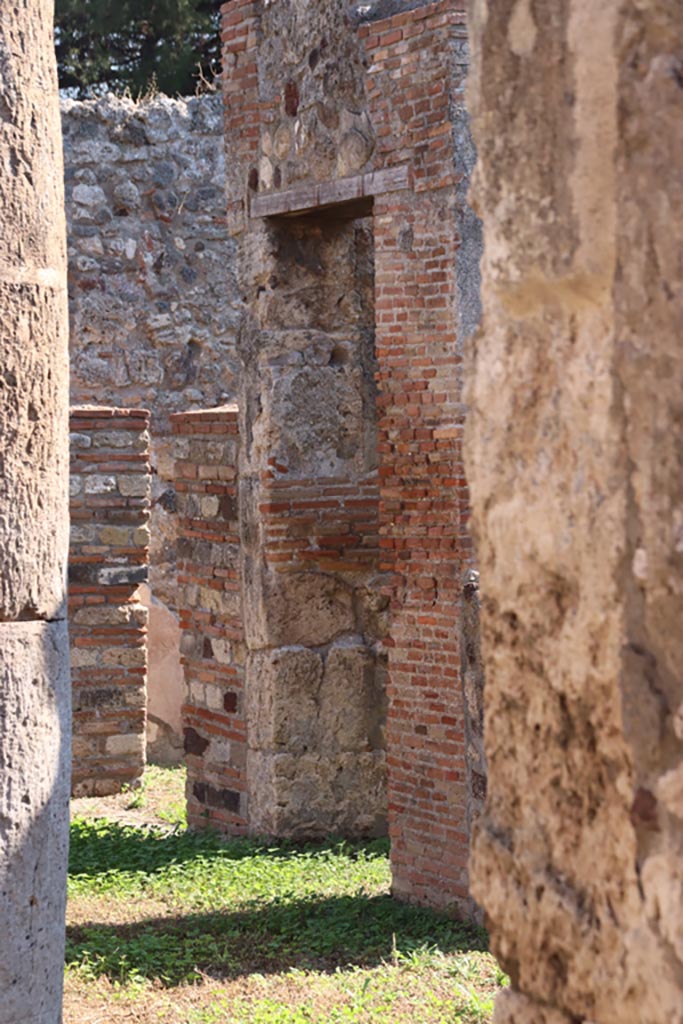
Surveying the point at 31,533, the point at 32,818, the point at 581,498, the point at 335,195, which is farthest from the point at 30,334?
the point at 335,195

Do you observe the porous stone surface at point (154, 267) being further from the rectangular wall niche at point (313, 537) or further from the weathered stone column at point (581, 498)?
the weathered stone column at point (581, 498)

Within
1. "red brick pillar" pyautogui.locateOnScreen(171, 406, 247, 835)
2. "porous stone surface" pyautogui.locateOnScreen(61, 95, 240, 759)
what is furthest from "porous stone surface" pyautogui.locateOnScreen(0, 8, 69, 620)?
"porous stone surface" pyautogui.locateOnScreen(61, 95, 240, 759)

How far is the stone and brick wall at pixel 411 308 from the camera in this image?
265 inches

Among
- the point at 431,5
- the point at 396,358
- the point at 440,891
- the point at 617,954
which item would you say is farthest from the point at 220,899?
the point at 617,954

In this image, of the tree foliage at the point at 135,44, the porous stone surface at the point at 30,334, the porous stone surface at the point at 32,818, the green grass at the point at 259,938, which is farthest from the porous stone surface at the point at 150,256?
the porous stone surface at the point at 32,818

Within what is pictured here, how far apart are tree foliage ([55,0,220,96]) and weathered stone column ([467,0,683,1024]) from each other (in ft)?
50.4

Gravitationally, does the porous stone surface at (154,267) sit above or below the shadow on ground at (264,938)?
above

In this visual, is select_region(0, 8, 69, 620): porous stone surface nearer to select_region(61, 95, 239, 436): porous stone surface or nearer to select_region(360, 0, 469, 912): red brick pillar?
select_region(360, 0, 469, 912): red brick pillar

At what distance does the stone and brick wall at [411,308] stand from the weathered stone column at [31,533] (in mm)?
3119

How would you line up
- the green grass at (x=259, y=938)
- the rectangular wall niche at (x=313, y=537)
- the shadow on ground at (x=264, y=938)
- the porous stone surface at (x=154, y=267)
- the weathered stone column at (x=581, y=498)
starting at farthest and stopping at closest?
the porous stone surface at (x=154, y=267) < the rectangular wall niche at (x=313, y=537) < the shadow on ground at (x=264, y=938) < the green grass at (x=259, y=938) < the weathered stone column at (x=581, y=498)

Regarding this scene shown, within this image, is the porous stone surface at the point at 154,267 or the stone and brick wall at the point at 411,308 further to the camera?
the porous stone surface at the point at 154,267

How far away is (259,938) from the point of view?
20.7ft

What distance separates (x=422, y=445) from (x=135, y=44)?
11.5 m

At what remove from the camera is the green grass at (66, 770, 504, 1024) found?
17.5ft
